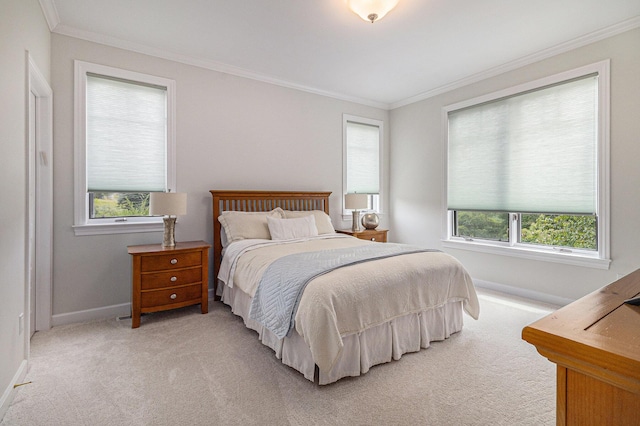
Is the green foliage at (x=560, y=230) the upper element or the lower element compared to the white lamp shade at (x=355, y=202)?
A: lower

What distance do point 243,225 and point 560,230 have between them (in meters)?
3.67

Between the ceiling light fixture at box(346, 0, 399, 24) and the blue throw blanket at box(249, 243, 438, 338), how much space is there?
6.40ft

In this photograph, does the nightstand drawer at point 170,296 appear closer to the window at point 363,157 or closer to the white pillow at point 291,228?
the white pillow at point 291,228

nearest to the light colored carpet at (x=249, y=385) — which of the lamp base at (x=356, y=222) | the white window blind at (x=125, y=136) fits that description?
the white window blind at (x=125, y=136)

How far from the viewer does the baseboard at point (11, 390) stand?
1812 mm

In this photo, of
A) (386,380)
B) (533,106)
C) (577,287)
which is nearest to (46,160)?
(386,380)

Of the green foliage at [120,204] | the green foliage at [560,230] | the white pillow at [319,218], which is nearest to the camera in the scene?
the green foliage at [120,204]

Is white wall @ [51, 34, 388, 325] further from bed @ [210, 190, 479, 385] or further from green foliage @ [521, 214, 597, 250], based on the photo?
green foliage @ [521, 214, 597, 250]

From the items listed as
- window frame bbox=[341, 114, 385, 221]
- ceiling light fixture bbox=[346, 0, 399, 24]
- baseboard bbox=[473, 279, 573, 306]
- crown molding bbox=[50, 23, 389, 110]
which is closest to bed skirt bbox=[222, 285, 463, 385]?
baseboard bbox=[473, 279, 573, 306]

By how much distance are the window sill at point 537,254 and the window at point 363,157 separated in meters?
1.53

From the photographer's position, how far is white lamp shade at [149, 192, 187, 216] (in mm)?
3180

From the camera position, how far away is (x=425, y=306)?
2.57 meters

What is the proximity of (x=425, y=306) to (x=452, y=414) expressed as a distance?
2.82ft

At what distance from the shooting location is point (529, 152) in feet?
12.5
